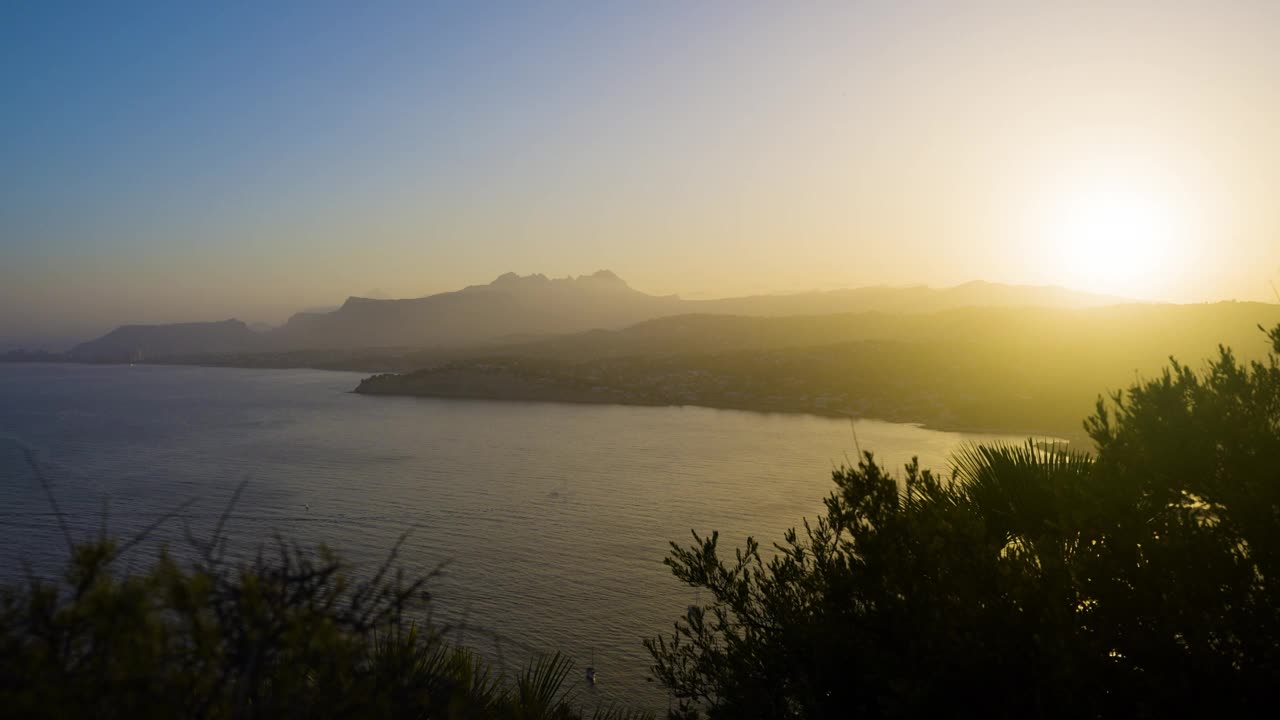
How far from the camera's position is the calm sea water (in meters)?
21.1

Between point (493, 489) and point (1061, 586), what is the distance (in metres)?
32.7

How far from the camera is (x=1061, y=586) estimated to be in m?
6.08

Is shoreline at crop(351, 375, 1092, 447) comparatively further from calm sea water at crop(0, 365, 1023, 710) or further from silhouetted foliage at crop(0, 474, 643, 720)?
silhouetted foliage at crop(0, 474, 643, 720)

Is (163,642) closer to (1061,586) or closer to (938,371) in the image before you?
(1061,586)

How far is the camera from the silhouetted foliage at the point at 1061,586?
5609mm

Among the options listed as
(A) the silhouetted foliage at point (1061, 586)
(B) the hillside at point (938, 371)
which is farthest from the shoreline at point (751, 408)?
(A) the silhouetted foliage at point (1061, 586)

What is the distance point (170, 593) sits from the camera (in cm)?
330

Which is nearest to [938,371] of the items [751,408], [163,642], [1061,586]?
[751,408]

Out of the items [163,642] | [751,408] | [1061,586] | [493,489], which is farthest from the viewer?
[751,408]

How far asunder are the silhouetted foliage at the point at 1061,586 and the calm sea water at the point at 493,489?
302 centimetres

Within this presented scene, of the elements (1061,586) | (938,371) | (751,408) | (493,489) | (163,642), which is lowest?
(493,489)

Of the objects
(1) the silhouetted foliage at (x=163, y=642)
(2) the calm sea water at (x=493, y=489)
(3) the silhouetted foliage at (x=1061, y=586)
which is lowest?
(2) the calm sea water at (x=493, y=489)

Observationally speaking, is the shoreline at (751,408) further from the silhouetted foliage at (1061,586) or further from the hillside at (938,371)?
the silhouetted foliage at (1061,586)

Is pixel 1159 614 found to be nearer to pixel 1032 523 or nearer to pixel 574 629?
pixel 1032 523
